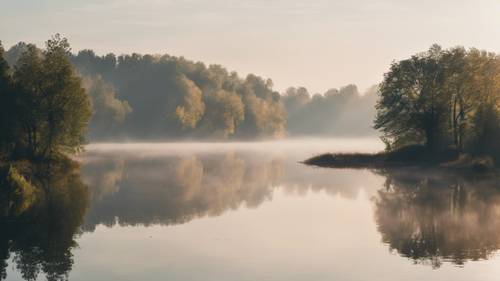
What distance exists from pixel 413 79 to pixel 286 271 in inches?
2831

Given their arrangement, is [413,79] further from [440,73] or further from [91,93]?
[91,93]

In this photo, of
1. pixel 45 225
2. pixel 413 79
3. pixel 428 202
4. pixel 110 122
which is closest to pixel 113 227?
pixel 45 225

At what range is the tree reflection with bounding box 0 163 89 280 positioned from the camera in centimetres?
2689

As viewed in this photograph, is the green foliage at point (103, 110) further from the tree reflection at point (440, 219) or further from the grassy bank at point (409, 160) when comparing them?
the tree reflection at point (440, 219)

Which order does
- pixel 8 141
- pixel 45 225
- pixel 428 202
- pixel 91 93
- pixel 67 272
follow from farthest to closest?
pixel 91 93, pixel 8 141, pixel 428 202, pixel 45 225, pixel 67 272

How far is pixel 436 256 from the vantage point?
2972 cm

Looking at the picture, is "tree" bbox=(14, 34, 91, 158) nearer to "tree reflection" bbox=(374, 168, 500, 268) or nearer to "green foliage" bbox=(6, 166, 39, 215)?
"green foliage" bbox=(6, 166, 39, 215)

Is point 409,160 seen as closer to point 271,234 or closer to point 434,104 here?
point 434,104

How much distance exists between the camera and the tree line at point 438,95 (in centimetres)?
9012

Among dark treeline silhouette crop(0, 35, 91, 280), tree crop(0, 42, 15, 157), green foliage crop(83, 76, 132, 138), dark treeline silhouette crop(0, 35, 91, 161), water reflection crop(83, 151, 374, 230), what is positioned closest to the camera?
water reflection crop(83, 151, 374, 230)

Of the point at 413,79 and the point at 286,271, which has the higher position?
the point at 413,79

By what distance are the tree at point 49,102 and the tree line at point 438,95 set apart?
44.1m

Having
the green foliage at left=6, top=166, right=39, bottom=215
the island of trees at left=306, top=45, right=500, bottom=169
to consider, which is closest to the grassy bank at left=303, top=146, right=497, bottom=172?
the island of trees at left=306, top=45, right=500, bottom=169

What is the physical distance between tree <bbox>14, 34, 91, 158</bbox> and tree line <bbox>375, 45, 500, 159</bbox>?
44.1 metres
